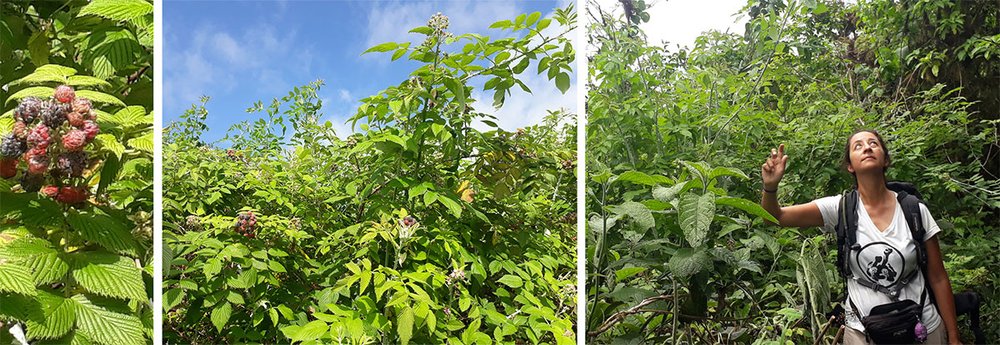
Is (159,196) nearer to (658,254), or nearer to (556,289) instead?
(556,289)

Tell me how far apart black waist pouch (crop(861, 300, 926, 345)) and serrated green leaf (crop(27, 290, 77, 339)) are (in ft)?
4.84

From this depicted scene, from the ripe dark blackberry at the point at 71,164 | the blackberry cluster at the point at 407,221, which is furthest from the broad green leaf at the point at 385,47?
the ripe dark blackberry at the point at 71,164

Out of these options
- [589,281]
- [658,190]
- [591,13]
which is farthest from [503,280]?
[591,13]

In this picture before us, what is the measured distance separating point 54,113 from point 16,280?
226 millimetres

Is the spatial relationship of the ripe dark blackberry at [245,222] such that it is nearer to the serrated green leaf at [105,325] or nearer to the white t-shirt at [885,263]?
the serrated green leaf at [105,325]

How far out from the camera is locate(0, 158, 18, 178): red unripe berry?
87 cm

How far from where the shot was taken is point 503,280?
4.36 feet

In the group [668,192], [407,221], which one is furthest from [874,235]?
[407,221]

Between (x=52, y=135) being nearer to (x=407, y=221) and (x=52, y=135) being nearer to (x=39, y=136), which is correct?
(x=39, y=136)

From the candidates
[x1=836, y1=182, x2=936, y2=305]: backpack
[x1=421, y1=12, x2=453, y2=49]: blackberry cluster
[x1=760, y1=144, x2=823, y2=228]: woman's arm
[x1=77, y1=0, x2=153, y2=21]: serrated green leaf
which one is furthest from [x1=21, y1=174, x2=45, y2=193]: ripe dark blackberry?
[x1=836, y1=182, x2=936, y2=305]: backpack

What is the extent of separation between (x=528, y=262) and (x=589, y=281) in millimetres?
166

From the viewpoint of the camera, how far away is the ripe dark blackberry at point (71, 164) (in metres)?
0.84

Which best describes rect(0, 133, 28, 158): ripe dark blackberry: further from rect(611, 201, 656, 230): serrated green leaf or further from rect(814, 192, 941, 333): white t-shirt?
rect(814, 192, 941, 333): white t-shirt

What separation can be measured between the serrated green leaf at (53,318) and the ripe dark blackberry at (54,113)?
25 centimetres
